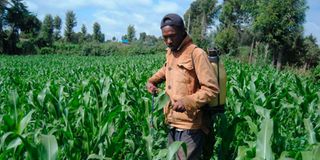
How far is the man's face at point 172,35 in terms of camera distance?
3055 millimetres

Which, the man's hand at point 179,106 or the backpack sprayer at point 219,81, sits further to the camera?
the backpack sprayer at point 219,81

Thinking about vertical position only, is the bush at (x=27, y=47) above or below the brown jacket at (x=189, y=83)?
above

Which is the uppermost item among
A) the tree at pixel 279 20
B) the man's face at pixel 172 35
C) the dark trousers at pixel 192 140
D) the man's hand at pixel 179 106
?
the tree at pixel 279 20

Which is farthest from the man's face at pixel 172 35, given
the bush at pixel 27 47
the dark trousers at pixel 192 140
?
the bush at pixel 27 47

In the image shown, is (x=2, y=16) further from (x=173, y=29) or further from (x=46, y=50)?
(x=173, y=29)

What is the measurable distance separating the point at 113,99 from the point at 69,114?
0.64 metres

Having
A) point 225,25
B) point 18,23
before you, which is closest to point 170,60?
point 18,23

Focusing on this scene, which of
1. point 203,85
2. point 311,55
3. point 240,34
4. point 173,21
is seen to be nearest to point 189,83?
point 203,85

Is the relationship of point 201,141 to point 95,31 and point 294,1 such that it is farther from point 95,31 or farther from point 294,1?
point 95,31

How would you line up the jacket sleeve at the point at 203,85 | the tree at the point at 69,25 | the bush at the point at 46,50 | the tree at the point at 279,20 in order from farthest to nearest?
the tree at the point at 69,25 < the bush at the point at 46,50 < the tree at the point at 279,20 < the jacket sleeve at the point at 203,85

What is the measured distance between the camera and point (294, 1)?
118 ft

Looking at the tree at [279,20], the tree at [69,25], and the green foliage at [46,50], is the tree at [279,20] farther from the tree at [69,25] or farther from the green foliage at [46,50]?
the tree at [69,25]

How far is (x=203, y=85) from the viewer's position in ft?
9.68

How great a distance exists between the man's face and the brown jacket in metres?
0.06
